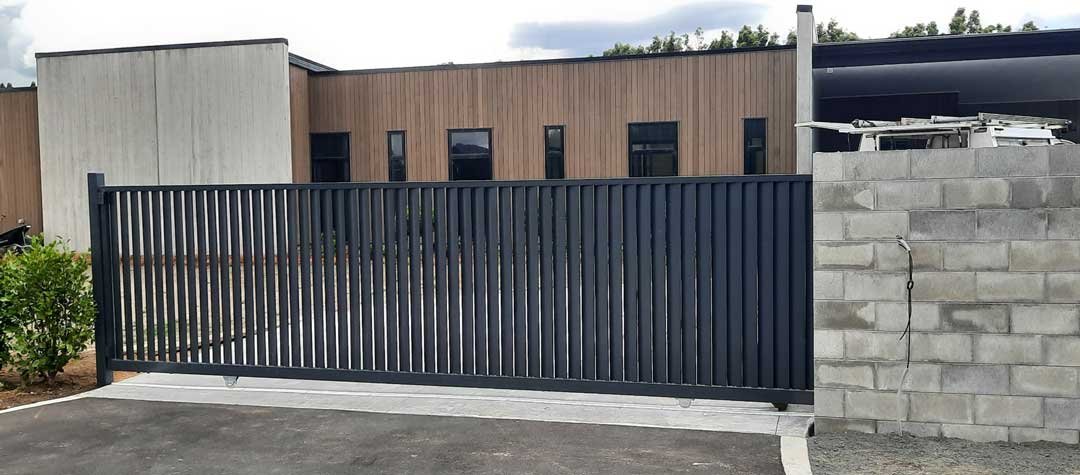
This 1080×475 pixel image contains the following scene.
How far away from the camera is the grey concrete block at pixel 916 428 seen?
5758 mm

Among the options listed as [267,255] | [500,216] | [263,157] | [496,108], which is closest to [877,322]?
[500,216]

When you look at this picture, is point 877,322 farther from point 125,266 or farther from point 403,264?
point 125,266

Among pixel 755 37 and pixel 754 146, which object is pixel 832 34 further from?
pixel 754 146

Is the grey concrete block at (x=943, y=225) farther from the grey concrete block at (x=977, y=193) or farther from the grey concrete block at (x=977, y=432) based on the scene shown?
the grey concrete block at (x=977, y=432)

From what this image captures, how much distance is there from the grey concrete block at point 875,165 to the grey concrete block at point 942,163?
7 cm

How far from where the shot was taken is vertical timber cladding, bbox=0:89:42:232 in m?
24.4

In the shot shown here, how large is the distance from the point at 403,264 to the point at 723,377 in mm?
2599

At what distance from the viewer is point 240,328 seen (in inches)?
292

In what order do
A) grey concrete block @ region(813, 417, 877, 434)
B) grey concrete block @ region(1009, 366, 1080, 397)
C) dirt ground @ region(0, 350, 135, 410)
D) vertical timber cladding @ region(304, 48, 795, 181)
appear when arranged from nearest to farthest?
grey concrete block @ region(1009, 366, 1080, 397)
grey concrete block @ region(813, 417, 877, 434)
dirt ground @ region(0, 350, 135, 410)
vertical timber cladding @ region(304, 48, 795, 181)

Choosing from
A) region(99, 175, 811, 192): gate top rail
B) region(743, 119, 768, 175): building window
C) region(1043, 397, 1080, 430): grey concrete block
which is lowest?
region(1043, 397, 1080, 430): grey concrete block

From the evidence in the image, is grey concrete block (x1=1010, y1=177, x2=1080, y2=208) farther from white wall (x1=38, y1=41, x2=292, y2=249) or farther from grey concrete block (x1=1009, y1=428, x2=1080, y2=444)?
white wall (x1=38, y1=41, x2=292, y2=249)

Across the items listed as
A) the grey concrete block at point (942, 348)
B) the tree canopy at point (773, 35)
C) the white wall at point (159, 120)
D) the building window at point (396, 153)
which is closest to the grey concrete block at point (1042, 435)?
the grey concrete block at point (942, 348)

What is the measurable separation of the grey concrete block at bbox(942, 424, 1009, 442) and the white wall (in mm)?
18647

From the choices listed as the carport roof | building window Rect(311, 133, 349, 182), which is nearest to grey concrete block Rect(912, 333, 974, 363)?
the carport roof
